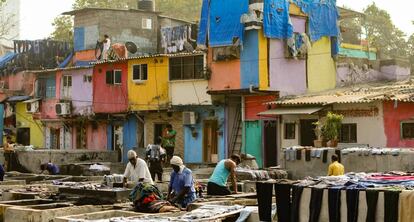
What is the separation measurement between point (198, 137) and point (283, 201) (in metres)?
21.9

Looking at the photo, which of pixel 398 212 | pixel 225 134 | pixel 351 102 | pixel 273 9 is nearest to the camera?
pixel 398 212

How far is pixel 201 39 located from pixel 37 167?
956cm

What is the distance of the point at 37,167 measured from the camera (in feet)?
104

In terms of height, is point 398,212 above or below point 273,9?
below

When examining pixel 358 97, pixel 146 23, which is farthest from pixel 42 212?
pixel 146 23

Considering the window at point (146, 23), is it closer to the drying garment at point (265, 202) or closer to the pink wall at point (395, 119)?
the pink wall at point (395, 119)

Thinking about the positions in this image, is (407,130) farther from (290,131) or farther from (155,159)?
(155,159)

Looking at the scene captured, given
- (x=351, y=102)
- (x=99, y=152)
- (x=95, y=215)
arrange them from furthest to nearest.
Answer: (x=99, y=152) < (x=351, y=102) < (x=95, y=215)

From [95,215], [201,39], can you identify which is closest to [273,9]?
[201,39]

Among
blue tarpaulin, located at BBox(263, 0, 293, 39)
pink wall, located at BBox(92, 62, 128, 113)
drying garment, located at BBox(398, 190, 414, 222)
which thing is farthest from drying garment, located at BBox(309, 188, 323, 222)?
pink wall, located at BBox(92, 62, 128, 113)

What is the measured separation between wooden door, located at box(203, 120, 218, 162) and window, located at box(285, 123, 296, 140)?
14.8ft

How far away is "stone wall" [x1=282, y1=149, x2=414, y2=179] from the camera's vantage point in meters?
18.5

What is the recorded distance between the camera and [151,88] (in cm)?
3369

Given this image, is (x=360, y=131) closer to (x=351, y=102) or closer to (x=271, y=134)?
(x=351, y=102)
